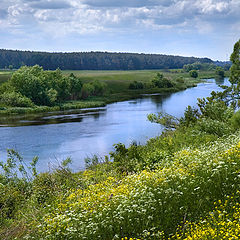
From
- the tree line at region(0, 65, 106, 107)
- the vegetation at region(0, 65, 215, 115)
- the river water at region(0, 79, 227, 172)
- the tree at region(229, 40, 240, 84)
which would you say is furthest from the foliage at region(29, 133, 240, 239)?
the tree line at region(0, 65, 106, 107)

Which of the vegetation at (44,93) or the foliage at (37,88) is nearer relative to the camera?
the vegetation at (44,93)

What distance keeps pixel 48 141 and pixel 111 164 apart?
16456 mm

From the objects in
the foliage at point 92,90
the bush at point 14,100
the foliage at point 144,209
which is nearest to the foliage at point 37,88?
the bush at point 14,100

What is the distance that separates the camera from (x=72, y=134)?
3447cm

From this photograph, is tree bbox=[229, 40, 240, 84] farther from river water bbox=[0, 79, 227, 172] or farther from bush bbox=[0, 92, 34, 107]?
bush bbox=[0, 92, 34, 107]

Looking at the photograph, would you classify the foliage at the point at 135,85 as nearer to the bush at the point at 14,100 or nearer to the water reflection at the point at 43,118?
the bush at the point at 14,100

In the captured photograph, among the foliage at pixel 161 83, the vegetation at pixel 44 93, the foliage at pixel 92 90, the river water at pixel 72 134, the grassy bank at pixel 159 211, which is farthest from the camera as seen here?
the foliage at pixel 161 83

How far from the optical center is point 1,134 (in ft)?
115

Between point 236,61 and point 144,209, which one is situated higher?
point 236,61

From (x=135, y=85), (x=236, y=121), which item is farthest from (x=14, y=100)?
(x=135, y=85)

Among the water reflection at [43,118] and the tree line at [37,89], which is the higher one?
the tree line at [37,89]

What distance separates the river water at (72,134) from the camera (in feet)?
86.6

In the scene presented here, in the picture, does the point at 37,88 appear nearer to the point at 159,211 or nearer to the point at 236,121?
the point at 236,121

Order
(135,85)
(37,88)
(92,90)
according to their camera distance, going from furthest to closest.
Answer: (135,85) < (92,90) < (37,88)
